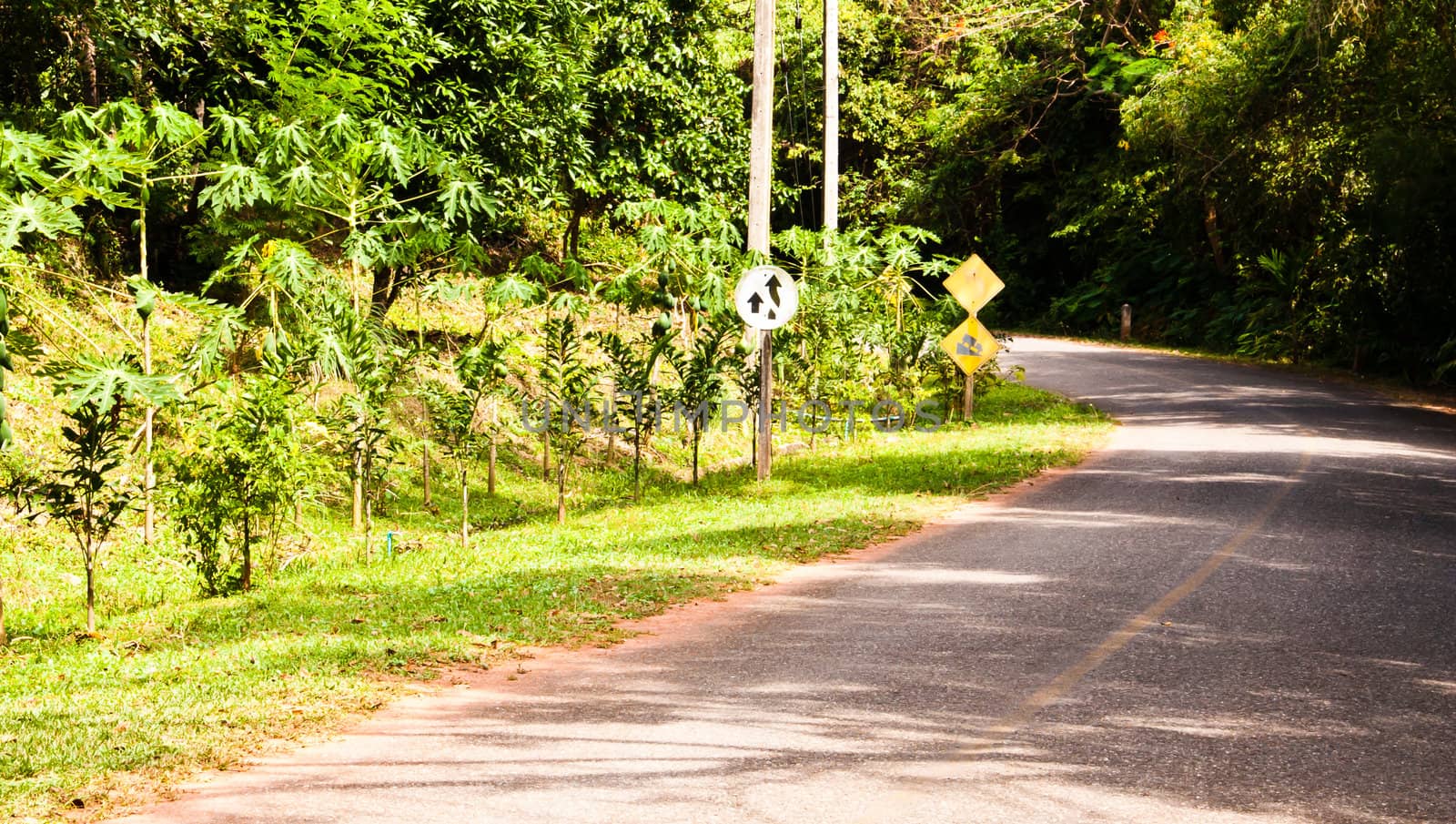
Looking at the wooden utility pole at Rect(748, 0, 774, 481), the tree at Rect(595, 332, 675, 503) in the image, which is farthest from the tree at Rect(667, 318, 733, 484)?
the wooden utility pole at Rect(748, 0, 774, 481)

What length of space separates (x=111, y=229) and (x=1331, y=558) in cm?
1607

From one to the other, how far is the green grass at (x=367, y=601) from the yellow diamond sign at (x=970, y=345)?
6.08ft

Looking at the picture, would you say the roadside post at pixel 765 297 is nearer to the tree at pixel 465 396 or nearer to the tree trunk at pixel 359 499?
Result: the tree at pixel 465 396

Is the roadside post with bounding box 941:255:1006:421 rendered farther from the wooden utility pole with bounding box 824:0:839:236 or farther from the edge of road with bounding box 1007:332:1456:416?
the edge of road with bounding box 1007:332:1456:416

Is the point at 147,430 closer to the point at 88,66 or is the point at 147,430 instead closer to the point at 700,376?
the point at 88,66

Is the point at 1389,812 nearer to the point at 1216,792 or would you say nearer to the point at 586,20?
the point at 1216,792

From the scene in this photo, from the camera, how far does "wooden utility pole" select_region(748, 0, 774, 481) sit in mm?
16594

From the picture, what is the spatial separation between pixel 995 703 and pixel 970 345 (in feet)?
43.7

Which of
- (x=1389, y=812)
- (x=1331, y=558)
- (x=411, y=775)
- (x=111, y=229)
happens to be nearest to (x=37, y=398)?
(x=111, y=229)

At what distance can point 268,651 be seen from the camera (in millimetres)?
8328

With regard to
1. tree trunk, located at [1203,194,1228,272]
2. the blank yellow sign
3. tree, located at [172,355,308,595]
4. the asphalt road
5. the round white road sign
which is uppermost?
tree trunk, located at [1203,194,1228,272]

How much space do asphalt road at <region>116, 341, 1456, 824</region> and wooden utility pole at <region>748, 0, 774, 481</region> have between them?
13.9 feet

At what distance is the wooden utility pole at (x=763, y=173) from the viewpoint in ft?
54.4

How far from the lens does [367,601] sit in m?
10.1
